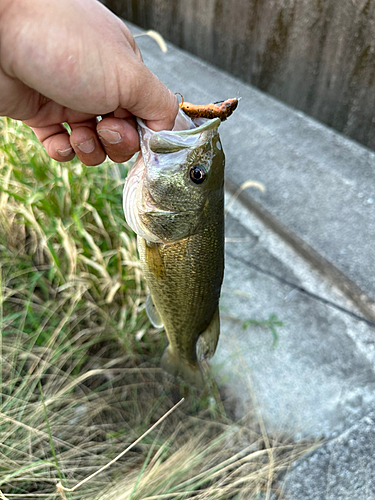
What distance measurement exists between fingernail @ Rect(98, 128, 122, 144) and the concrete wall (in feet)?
7.76

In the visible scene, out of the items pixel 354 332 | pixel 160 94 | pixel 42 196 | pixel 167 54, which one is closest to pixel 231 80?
pixel 167 54

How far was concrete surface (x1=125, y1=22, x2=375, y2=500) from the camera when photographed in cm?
186

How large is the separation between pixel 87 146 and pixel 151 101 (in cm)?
41

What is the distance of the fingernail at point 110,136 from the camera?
131 centimetres

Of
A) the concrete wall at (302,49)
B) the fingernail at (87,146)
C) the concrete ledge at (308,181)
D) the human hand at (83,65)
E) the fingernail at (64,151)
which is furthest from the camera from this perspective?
the concrete wall at (302,49)

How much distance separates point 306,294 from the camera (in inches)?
93.7

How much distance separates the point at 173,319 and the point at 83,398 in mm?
749

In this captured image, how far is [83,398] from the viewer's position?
75.5 inches

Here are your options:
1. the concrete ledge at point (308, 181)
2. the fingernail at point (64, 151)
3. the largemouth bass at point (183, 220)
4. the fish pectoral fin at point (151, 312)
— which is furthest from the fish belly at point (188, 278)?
the concrete ledge at point (308, 181)

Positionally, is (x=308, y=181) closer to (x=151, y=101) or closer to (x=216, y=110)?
(x=216, y=110)

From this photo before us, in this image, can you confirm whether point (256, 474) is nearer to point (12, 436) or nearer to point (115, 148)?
point (12, 436)

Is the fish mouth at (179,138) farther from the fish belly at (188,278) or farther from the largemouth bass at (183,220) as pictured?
the fish belly at (188,278)

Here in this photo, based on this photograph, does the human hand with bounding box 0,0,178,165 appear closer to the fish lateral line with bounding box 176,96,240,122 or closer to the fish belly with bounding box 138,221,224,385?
the fish lateral line with bounding box 176,96,240,122

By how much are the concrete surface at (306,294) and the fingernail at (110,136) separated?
1.31 meters
